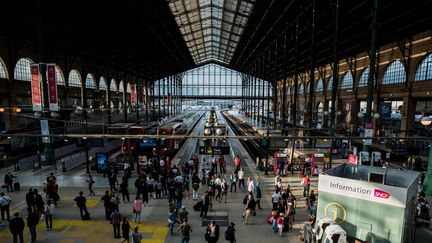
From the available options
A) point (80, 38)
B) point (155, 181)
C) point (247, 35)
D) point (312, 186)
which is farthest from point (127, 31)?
point (312, 186)

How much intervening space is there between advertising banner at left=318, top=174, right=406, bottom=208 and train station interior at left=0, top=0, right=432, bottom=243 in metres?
0.04

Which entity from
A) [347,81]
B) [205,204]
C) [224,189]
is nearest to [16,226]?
[205,204]

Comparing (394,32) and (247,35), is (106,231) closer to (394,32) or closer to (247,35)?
(394,32)

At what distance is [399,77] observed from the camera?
31812 mm

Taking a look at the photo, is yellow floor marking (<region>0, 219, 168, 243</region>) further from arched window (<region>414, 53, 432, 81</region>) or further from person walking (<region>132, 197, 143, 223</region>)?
arched window (<region>414, 53, 432, 81</region>)

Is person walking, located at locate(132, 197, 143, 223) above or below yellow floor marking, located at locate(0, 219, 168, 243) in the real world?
above

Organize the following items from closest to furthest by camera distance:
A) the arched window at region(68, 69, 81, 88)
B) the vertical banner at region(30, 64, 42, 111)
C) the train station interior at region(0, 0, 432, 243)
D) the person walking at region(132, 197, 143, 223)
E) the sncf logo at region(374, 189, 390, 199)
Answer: the sncf logo at region(374, 189, 390, 199) < the train station interior at region(0, 0, 432, 243) < the person walking at region(132, 197, 143, 223) < the vertical banner at region(30, 64, 42, 111) < the arched window at region(68, 69, 81, 88)

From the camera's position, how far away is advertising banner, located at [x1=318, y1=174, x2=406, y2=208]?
8.24 meters

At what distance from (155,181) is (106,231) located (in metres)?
4.95

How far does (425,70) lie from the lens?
91.1 feet

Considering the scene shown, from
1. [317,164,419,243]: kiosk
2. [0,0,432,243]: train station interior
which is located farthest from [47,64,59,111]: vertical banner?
[317,164,419,243]: kiosk

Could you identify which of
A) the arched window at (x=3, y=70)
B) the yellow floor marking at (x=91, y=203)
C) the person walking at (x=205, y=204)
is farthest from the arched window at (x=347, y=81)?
the arched window at (x=3, y=70)

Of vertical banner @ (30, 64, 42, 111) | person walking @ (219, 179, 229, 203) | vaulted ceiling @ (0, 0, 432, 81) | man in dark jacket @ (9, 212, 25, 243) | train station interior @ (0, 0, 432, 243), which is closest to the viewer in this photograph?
man in dark jacket @ (9, 212, 25, 243)

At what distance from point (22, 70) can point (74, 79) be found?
1216cm
